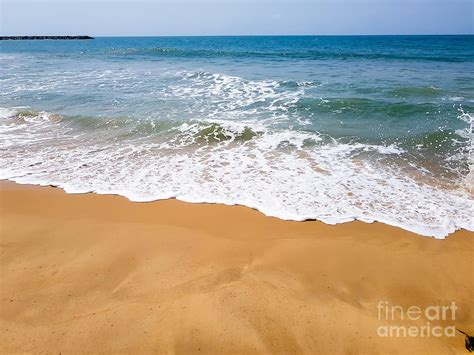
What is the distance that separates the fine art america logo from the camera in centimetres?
341

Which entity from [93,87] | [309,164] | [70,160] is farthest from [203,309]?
[93,87]

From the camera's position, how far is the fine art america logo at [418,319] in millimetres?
3410

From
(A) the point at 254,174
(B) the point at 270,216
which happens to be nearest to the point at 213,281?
(B) the point at 270,216

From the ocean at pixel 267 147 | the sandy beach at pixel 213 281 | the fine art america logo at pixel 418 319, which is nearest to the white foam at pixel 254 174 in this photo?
the ocean at pixel 267 147

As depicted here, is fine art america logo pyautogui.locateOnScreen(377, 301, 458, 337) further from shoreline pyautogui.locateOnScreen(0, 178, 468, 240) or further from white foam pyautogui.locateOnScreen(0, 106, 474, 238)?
white foam pyautogui.locateOnScreen(0, 106, 474, 238)

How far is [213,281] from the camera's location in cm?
402

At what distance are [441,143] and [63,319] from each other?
944cm

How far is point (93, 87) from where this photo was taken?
17141 mm


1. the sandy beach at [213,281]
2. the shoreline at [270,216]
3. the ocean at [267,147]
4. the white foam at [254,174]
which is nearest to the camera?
the sandy beach at [213,281]

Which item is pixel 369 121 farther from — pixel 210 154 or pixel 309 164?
pixel 210 154

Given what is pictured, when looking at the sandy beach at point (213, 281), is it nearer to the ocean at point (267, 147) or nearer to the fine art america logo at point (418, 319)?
the fine art america logo at point (418, 319)

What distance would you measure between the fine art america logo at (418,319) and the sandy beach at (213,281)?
39mm

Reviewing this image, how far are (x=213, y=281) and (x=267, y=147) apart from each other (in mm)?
5330

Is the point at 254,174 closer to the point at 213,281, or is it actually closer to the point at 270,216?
the point at 270,216
